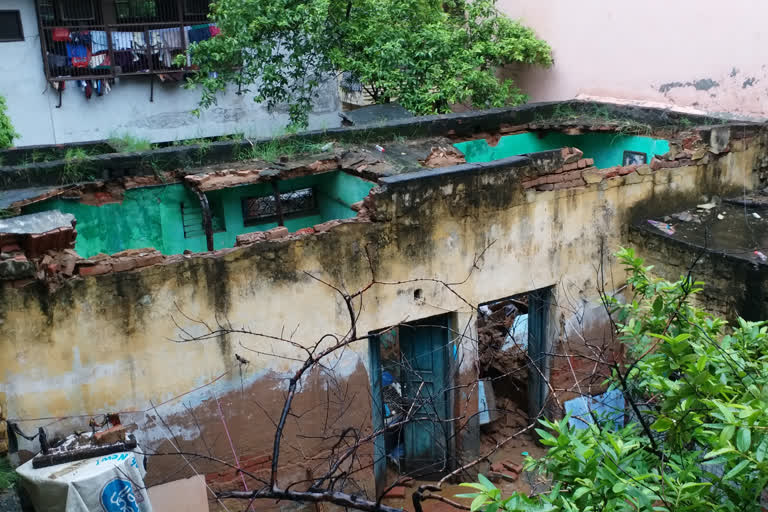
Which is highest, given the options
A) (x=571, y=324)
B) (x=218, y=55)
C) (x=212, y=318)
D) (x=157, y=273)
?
(x=218, y=55)

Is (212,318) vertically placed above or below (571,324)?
above

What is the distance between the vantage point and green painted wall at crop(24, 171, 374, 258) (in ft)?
26.6

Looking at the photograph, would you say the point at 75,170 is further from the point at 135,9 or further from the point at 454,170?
the point at 135,9

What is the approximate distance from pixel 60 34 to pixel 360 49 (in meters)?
5.49

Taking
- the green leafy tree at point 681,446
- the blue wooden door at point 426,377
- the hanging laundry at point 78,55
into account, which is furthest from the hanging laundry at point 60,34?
the green leafy tree at point 681,446

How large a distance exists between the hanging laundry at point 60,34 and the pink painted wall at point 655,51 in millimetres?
8039

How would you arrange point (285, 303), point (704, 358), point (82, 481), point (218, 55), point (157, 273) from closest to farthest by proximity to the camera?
1. point (704, 358)
2. point (82, 481)
3. point (157, 273)
4. point (285, 303)
5. point (218, 55)

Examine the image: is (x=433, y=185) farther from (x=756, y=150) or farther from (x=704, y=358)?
(x=756, y=150)

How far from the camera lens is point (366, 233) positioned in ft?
22.3

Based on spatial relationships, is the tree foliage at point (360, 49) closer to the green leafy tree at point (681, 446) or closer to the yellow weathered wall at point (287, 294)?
the yellow weathered wall at point (287, 294)

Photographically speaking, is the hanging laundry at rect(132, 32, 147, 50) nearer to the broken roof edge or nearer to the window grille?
the window grille

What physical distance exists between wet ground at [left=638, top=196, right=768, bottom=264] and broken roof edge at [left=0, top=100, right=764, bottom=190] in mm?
1001

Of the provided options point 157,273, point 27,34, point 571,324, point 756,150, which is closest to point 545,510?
point 157,273

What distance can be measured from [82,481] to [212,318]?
166cm
